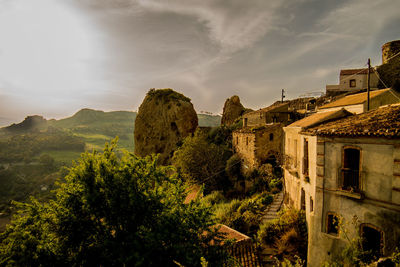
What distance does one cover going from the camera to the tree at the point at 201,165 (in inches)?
971

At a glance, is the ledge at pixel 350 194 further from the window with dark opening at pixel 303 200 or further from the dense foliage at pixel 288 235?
the dense foliage at pixel 288 235

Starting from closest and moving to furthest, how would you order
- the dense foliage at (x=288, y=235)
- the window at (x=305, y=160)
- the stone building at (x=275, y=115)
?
1. the dense foliage at (x=288, y=235)
2. the window at (x=305, y=160)
3. the stone building at (x=275, y=115)

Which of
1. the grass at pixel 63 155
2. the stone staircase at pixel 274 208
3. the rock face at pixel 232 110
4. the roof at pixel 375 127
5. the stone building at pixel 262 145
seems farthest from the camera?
the grass at pixel 63 155

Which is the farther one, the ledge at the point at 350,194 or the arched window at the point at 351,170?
the arched window at the point at 351,170

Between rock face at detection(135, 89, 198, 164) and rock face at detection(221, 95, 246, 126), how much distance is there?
10143mm

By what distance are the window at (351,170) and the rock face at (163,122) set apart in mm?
27948

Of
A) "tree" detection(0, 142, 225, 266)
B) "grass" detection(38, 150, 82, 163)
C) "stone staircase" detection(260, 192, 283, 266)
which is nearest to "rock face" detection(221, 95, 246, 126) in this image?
"stone staircase" detection(260, 192, 283, 266)

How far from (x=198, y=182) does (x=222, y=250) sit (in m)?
17.7

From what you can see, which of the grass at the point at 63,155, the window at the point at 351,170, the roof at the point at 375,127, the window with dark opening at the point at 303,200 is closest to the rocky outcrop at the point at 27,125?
the grass at the point at 63,155

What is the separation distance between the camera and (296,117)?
1072 inches

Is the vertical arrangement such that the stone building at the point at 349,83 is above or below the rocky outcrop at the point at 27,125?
above

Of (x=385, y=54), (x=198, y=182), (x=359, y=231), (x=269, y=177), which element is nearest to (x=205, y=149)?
(x=198, y=182)

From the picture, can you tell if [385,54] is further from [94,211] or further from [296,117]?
[94,211]

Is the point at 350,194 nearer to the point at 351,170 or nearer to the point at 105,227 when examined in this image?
the point at 351,170
